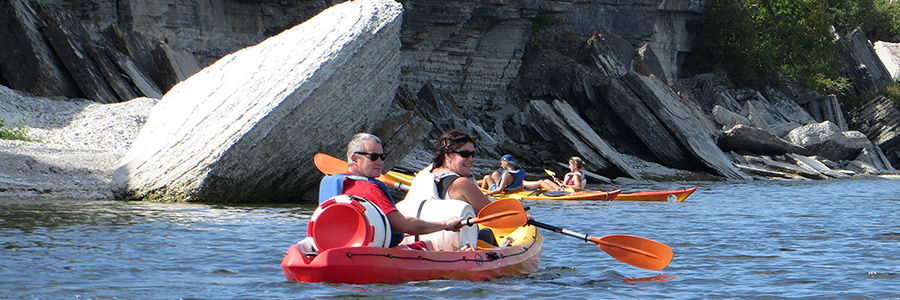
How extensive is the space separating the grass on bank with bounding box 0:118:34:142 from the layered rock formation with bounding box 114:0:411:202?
2.31 meters

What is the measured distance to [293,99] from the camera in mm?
11023

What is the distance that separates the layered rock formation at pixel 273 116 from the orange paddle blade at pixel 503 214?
510 cm

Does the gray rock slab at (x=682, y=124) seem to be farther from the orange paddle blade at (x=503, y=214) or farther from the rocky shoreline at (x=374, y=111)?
the orange paddle blade at (x=503, y=214)

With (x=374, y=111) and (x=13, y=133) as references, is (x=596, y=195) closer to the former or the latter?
(x=374, y=111)

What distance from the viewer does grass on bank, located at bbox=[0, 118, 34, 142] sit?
43.8 ft

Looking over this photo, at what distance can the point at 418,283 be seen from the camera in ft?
19.7

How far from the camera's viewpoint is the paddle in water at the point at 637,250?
23.1ft

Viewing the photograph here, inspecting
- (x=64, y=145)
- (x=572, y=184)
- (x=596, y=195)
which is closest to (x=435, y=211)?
(x=596, y=195)

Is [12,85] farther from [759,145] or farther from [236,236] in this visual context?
[759,145]

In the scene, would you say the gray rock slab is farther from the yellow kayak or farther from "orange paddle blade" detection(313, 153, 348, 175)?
"orange paddle blade" detection(313, 153, 348, 175)

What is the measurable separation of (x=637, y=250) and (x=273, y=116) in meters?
5.16

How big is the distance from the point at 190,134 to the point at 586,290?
247 inches

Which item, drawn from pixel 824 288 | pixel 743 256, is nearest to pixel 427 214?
pixel 824 288

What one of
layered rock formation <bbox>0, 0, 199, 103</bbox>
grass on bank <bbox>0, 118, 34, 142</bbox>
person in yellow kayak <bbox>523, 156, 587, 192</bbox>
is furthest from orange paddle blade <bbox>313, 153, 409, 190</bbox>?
layered rock formation <bbox>0, 0, 199, 103</bbox>
